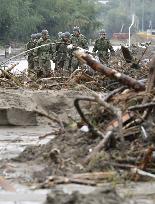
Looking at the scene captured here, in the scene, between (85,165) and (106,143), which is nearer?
(85,165)

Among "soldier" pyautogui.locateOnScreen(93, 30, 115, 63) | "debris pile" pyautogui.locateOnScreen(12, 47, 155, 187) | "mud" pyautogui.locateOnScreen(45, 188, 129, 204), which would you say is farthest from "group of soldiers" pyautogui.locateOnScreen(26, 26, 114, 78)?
"mud" pyautogui.locateOnScreen(45, 188, 129, 204)

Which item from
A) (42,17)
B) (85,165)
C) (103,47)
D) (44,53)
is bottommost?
(42,17)

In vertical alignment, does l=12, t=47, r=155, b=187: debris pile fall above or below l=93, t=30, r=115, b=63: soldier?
above

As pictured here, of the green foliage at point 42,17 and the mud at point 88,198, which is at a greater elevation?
the mud at point 88,198

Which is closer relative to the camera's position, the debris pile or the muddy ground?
the muddy ground

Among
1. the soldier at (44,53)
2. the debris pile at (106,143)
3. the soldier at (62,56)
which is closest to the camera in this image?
the debris pile at (106,143)

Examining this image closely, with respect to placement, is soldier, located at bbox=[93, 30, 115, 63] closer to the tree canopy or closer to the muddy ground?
the muddy ground

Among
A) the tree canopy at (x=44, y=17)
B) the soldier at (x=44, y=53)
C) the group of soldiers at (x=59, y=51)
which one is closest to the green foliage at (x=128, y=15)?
the tree canopy at (x=44, y=17)

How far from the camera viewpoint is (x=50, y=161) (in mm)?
8750

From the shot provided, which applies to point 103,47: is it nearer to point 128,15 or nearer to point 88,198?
point 88,198

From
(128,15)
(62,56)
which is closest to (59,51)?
(62,56)

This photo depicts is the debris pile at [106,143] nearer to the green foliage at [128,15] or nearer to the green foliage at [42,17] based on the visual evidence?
the green foliage at [42,17]

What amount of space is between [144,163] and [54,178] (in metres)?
1.08

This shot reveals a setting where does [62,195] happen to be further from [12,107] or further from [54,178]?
[12,107]
